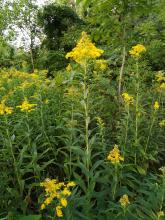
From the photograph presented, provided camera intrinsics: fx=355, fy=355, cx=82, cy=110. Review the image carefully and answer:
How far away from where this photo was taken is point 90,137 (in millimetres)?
3445

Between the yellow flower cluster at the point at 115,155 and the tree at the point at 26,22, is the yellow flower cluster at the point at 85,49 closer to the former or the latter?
the yellow flower cluster at the point at 115,155

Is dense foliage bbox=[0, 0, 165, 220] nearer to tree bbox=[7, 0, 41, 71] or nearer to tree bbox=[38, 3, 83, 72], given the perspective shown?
tree bbox=[38, 3, 83, 72]

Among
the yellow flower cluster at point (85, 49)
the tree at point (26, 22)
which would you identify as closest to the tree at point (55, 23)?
the tree at point (26, 22)

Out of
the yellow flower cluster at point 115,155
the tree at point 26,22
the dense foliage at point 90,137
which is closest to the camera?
the yellow flower cluster at point 115,155

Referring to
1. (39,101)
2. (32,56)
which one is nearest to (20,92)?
(39,101)

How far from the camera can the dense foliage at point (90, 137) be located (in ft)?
7.64

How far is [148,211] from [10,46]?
11.5 meters

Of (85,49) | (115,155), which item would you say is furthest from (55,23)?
(115,155)

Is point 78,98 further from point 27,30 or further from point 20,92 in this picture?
point 27,30

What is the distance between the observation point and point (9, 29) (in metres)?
12.7

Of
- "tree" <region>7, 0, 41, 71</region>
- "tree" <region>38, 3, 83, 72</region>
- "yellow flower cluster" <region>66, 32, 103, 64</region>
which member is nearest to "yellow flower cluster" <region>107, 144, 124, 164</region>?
"yellow flower cluster" <region>66, 32, 103, 64</region>

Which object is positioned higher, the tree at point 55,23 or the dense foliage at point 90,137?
the tree at point 55,23

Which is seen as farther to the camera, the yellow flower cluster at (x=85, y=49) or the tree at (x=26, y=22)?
the tree at (x=26, y=22)

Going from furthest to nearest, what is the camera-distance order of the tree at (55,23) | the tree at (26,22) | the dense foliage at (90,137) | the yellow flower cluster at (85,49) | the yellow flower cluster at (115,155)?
1. the tree at (26,22)
2. the tree at (55,23)
3. the yellow flower cluster at (85,49)
4. the dense foliage at (90,137)
5. the yellow flower cluster at (115,155)
